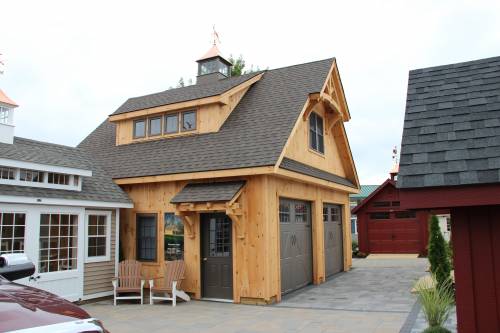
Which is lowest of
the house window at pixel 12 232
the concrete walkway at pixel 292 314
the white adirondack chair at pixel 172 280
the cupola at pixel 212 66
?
the concrete walkway at pixel 292 314

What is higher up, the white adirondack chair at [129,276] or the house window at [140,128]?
the house window at [140,128]

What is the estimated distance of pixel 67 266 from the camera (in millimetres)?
10375

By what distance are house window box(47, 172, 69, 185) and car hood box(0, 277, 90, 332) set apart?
307 inches

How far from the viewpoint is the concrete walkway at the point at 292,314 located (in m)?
7.82

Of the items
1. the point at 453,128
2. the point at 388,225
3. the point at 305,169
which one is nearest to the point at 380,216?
the point at 388,225

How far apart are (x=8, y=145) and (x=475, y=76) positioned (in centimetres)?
942

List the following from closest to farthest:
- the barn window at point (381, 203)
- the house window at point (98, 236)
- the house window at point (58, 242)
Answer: the house window at point (58, 242) < the house window at point (98, 236) < the barn window at point (381, 203)

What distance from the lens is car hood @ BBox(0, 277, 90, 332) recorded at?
2.42m

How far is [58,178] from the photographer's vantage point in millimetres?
10594

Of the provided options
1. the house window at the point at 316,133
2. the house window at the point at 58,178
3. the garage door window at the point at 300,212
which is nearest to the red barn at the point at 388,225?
the house window at the point at 316,133

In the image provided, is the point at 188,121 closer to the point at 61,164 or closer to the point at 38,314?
the point at 61,164

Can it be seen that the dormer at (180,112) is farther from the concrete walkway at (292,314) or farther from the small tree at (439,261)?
the small tree at (439,261)

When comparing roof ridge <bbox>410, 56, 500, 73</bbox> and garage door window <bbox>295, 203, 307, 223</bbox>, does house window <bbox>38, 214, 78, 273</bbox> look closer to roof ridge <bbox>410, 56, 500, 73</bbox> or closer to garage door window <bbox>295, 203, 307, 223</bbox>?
garage door window <bbox>295, 203, 307, 223</bbox>

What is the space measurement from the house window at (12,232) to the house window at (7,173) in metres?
0.81
